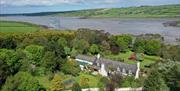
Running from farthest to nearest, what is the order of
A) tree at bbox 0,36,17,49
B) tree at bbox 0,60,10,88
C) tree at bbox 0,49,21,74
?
tree at bbox 0,36,17,49 < tree at bbox 0,49,21,74 < tree at bbox 0,60,10,88

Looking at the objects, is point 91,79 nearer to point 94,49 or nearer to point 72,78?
point 72,78

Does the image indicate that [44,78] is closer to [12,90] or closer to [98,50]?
[12,90]

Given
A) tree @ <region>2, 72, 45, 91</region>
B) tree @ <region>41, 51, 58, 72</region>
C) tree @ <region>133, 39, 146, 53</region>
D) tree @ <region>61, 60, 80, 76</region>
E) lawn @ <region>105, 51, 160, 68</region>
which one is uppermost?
tree @ <region>2, 72, 45, 91</region>

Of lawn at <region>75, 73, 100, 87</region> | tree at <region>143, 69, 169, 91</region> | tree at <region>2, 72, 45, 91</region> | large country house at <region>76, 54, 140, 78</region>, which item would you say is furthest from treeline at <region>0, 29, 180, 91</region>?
tree at <region>143, 69, 169, 91</region>

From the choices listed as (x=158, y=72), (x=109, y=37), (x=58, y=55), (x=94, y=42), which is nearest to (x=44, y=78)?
(x=58, y=55)

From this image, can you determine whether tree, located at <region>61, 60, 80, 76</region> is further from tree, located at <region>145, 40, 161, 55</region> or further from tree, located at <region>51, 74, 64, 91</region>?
tree, located at <region>145, 40, 161, 55</region>

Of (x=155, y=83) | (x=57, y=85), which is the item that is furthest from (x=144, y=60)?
→ (x=57, y=85)
